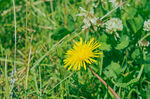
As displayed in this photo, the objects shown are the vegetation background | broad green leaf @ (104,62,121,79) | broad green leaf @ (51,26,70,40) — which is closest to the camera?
the vegetation background

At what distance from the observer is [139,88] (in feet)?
4.97

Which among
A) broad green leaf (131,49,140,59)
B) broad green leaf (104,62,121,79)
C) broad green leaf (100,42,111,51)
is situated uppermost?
broad green leaf (100,42,111,51)

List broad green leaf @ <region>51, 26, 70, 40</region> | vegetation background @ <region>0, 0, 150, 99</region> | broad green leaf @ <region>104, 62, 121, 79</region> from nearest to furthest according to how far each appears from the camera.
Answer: vegetation background @ <region>0, 0, 150, 99</region>, broad green leaf @ <region>104, 62, 121, 79</region>, broad green leaf @ <region>51, 26, 70, 40</region>

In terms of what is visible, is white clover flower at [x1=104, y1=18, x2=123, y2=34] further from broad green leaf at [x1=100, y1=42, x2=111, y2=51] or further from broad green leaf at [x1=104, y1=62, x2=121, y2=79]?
broad green leaf at [x1=104, y1=62, x2=121, y2=79]

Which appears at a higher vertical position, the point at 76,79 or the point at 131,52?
the point at 131,52

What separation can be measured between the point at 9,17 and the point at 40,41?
0.69 metres

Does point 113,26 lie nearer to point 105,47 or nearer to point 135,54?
point 105,47

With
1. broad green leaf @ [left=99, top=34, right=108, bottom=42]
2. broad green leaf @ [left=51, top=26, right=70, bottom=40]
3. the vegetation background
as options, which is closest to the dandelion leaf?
the vegetation background

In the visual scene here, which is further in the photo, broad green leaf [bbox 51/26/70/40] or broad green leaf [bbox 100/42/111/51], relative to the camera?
broad green leaf [bbox 51/26/70/40]

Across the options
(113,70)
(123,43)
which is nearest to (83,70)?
(113,70)

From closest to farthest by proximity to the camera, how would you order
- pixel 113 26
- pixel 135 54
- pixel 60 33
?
pixel 113 26 → pixel 135 54 → pixel 60 33

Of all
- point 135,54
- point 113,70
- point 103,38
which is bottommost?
point 113,70

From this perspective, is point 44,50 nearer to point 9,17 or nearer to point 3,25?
point 3,25

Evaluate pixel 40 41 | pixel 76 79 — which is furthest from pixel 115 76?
pixel 40 41
